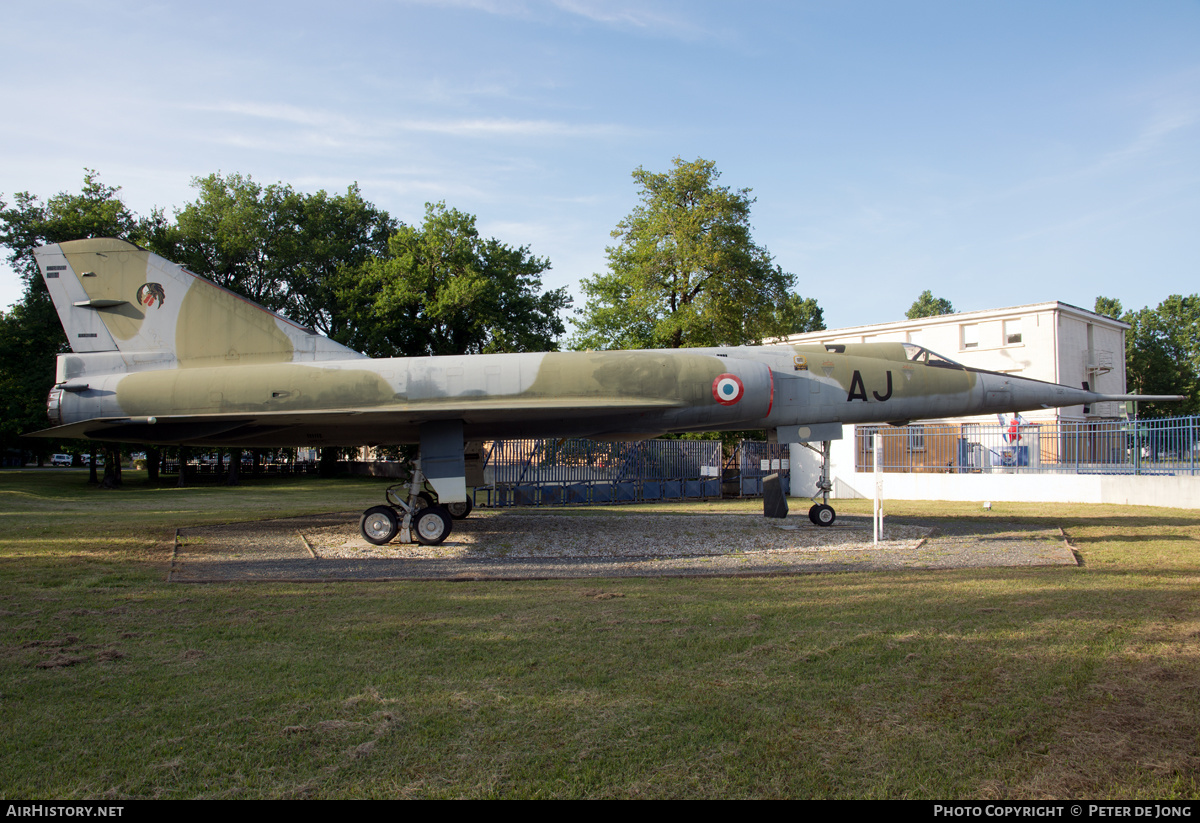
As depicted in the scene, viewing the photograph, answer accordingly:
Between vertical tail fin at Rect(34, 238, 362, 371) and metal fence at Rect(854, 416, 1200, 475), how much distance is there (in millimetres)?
14278

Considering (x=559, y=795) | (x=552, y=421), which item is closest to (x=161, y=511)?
(x=552, y=421)

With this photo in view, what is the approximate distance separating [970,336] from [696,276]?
21.9 m

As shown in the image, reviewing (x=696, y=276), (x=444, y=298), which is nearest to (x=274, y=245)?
(x=444, y=298)

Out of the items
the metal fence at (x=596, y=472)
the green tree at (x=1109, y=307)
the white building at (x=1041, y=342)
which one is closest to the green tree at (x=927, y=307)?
the green tree at (x=1109, y=307)

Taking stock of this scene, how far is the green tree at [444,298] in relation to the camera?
35.7 m

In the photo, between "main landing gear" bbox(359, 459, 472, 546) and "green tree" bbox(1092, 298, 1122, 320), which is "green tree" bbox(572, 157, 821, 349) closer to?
"main landing gear" bbox(359, 459, 472, 546)

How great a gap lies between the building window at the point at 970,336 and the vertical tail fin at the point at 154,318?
3931 cm

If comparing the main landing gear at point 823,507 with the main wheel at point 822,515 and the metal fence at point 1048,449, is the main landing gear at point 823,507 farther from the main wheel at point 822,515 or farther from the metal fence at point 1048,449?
the metal fence at point 1048,449

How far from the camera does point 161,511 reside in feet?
63.3

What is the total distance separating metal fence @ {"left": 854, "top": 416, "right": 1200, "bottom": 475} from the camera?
17.9 meters

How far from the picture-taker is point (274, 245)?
39.2 metres

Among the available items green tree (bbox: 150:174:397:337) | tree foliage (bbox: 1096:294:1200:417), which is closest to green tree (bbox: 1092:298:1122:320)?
tree foliage (bbox: 1096:294:1200:417)

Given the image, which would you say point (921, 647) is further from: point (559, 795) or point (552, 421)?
point (552, 421)
